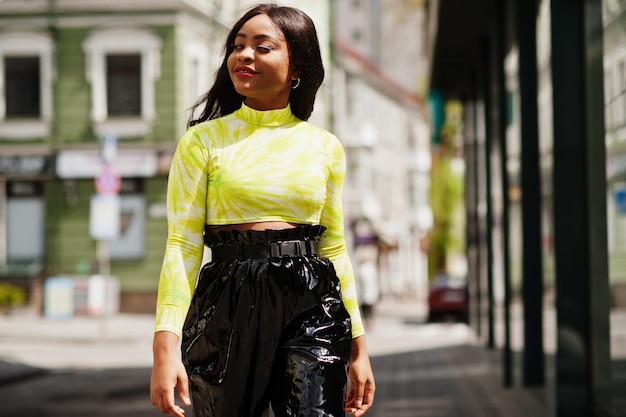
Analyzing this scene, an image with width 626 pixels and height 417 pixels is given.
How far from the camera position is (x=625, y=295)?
20.9 ft

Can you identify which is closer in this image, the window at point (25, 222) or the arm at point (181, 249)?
the arm at point (181, 249)

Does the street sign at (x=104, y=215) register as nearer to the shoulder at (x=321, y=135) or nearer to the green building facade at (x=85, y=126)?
the green building facade at (x=85, y=126)

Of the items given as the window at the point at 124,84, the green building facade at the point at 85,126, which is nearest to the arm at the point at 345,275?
the green building facade at the point at 85,126

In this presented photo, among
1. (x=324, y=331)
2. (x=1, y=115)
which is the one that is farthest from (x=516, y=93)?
(x=1, y=115)

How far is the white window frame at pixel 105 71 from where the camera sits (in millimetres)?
30953

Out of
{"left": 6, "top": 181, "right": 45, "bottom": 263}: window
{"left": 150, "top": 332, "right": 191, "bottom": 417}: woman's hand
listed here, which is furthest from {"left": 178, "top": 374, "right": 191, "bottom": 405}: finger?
{"left": 6, "top": 181, "right": 45, "bottom": 263}: window

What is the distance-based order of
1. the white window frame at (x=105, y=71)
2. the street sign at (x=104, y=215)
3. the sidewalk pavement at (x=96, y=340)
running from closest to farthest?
1. the sidewalk pavement at (x=96, y=340)
2. the street sign at (x=104, y=215)
3. the white window frame at (x=105, y=71)

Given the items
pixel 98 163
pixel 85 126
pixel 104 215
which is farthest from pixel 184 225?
pixel 85 126

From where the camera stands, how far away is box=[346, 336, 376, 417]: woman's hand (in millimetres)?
3439

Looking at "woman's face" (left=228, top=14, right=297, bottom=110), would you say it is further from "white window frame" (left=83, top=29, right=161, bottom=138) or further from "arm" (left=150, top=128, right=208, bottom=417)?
"white window frame" (left=83, top=29, right=161, bottom=138)

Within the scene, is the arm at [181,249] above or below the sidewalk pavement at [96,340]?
above

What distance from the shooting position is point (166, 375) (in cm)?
305

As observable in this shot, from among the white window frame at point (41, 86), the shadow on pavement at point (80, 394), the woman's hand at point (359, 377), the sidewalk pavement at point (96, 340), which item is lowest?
the sidewalk pavement at point (96, 340)

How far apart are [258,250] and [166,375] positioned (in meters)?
0.43
